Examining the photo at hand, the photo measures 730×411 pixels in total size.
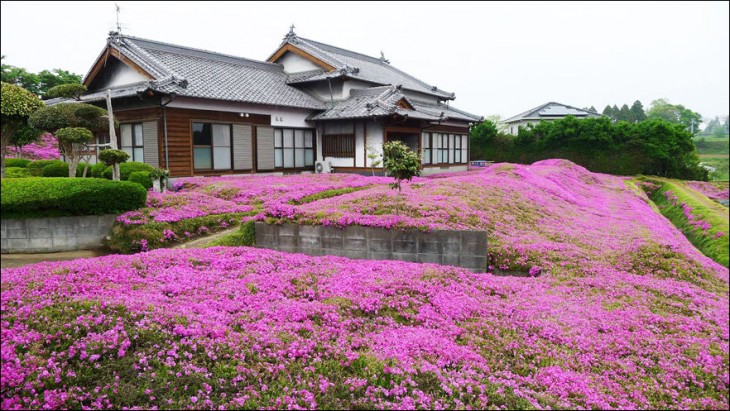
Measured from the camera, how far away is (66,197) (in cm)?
965

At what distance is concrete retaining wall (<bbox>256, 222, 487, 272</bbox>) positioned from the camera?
380 inches

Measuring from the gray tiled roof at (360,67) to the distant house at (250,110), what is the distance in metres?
0.16

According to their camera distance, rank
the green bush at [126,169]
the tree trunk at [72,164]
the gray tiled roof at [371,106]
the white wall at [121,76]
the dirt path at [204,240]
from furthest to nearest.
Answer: the gray tiled roof at [371,106], the white wall at [121,76], the green bush at [126,169], the tree trunk at [72,164], the dirt path at [204,240]

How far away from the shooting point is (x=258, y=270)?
8.00m

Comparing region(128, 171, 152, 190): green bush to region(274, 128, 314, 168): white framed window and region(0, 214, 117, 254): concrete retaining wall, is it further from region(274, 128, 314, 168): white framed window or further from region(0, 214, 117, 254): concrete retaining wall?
region(274, 128, 314, 168): white framed window

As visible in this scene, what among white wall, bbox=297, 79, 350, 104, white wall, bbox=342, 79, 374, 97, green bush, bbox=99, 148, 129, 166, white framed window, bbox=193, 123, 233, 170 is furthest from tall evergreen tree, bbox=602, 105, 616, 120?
green bush, bbox=99, 148, 129, 166

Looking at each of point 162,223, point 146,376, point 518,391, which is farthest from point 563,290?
point 162,223

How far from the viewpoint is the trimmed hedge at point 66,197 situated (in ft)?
27.6

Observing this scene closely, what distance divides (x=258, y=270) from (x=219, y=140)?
15474 millimetres

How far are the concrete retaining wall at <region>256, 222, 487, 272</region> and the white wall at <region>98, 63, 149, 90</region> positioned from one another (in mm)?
15927

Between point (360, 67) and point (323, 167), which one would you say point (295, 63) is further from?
point (323, 167)

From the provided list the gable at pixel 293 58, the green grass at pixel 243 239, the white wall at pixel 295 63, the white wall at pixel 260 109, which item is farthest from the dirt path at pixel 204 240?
the white wall at pixel 295 63

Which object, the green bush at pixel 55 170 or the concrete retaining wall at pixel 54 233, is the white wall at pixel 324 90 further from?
the concrete retaining wall at pixel 54 233

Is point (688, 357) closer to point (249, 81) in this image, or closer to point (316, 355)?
point (316, 355)
